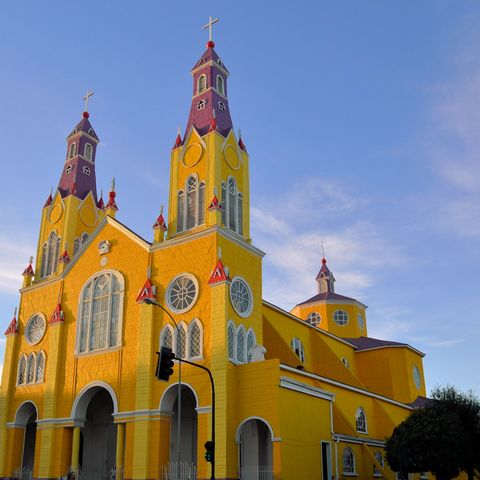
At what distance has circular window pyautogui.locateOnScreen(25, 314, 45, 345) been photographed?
3784cm

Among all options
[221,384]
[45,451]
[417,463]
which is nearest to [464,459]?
[417,463]

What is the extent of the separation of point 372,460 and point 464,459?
16.2 feet

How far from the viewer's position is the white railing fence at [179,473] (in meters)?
27.5

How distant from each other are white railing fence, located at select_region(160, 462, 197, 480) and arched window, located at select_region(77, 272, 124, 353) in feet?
25.2

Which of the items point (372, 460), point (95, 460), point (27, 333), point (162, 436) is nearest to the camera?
point (162, 436)

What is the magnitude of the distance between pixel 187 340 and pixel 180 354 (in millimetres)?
834

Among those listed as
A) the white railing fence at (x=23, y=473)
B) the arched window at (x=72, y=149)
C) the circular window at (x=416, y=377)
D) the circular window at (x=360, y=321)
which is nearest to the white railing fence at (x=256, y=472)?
the white railing fence at (x=23, y=473)

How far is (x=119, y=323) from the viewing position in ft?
109

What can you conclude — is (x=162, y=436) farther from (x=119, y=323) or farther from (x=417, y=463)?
(x=417, y=463)

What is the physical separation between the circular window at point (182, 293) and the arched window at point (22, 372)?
12703 millimetres

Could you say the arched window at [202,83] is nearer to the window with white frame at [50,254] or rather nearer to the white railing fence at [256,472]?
the window with white frame at [50,254]

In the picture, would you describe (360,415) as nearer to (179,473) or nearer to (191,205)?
(179,473)

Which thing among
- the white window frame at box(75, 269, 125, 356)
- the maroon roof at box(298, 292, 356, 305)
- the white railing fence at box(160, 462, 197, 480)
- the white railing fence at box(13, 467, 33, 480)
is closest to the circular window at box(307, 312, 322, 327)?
the maroon roof at box(298, 292, 356, 305)

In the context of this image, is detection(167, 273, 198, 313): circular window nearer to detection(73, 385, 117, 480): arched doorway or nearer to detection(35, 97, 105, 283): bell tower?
detection(73, 385, 117, 480): arched doorway
